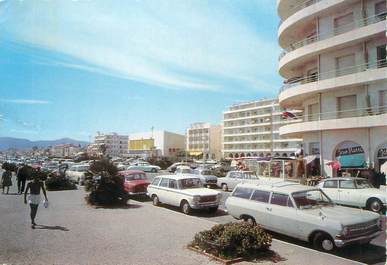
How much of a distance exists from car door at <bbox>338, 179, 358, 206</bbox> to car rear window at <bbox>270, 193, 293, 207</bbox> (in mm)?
6727

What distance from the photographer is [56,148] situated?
18800 cm

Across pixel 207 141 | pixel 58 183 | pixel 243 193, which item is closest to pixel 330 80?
pixel 243 193

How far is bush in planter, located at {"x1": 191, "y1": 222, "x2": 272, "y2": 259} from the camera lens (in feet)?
26.8

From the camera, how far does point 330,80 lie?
26.4m

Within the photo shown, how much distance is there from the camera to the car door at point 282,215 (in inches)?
395

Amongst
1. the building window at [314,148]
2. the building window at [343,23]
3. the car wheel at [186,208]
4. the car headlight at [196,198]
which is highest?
the building window at [343,23]

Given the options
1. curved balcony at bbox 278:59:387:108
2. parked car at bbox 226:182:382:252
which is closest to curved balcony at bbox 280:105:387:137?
curved balcony at bbox 278:59:387:108

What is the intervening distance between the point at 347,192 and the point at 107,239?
11.2 m

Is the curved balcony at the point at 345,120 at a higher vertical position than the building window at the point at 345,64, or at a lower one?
lower

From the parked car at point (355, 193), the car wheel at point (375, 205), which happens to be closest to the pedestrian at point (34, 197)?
the parked car at point (355, 193)

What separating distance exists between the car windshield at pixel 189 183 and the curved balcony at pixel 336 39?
52.9 ft

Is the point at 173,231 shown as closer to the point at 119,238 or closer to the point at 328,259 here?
the point at 119,238

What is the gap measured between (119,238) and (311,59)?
24.5 metres

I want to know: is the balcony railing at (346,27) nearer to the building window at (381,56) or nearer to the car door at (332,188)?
A: the building window at (381,56)
